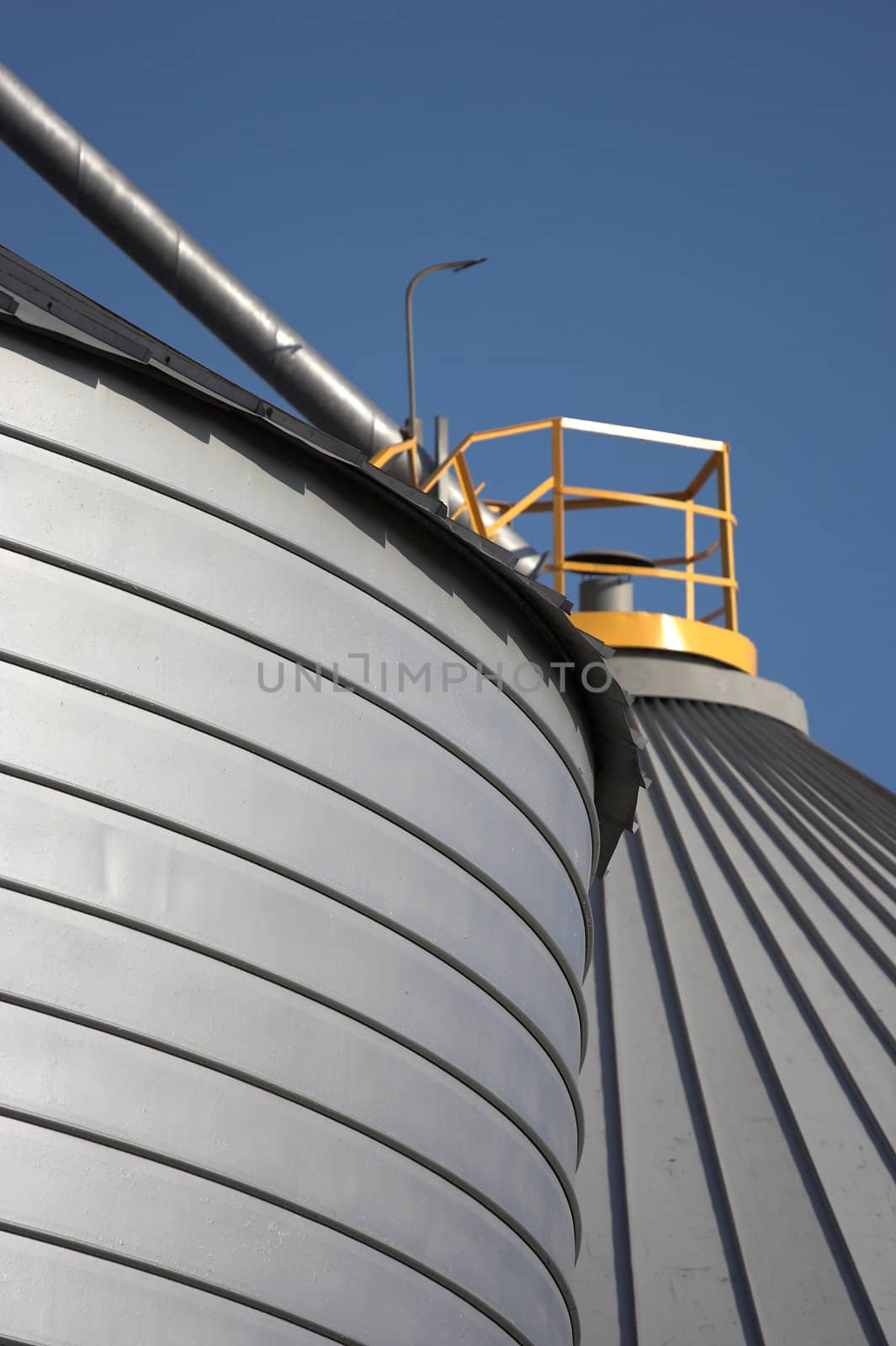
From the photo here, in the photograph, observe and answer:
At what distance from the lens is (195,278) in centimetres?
1375

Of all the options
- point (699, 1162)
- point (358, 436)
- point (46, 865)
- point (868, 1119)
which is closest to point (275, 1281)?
point (46, 865)

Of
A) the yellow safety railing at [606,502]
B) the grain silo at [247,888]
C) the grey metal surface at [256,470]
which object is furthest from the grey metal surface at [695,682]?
the grain silo at [247,888]

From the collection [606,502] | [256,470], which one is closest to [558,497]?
[606,502]

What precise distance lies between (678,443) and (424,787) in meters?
8.67

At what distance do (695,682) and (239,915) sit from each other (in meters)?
8.83

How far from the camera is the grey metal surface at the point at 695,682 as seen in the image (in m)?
12.4

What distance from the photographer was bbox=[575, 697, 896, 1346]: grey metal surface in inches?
291

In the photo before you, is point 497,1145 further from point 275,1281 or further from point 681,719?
point 681,719

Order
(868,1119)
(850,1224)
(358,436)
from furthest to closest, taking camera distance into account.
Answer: (358,436), (868,1119), (850,1224)

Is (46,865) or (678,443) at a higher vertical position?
(678,443)

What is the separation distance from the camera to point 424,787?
491 centimetres

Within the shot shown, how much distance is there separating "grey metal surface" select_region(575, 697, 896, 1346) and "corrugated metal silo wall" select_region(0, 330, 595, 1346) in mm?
2401

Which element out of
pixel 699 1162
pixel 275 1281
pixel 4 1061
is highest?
pixel 699 1162

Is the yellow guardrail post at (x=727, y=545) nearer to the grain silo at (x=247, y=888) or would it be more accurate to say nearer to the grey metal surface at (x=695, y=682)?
the grey metal surface at (x=695, y=682)
